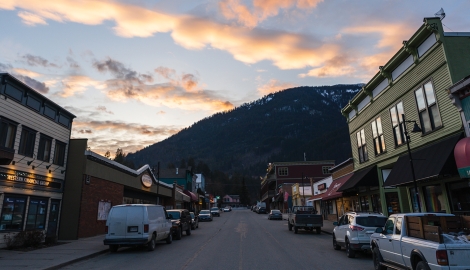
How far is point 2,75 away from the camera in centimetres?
1585

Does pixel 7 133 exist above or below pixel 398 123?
below

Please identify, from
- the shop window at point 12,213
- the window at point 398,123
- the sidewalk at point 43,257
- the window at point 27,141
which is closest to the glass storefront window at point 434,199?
the window at point 398,123

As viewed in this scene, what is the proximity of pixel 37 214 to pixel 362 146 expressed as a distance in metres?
23.2

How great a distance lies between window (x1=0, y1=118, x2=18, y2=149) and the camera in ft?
52.2

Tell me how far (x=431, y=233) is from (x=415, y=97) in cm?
1236

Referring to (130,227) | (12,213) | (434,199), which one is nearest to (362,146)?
(434,199)

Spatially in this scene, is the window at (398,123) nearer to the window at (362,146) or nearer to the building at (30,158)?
the window at (362,146)

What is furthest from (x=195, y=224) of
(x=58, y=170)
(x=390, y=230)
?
(x=390, y=230)

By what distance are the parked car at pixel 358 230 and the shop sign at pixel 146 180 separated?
23.5m

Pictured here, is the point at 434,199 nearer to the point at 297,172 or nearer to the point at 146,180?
the point at 146,180

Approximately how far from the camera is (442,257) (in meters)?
6.43

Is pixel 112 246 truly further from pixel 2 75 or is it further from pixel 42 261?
pixel 2 75

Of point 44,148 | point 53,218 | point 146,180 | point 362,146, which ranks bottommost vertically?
point 53,218

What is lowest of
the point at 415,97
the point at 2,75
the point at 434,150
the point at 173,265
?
the point at 173,265
